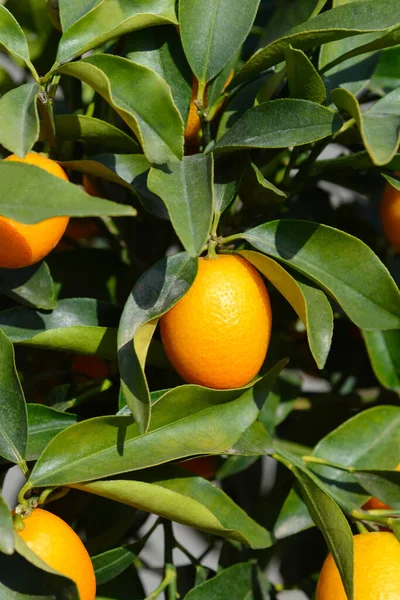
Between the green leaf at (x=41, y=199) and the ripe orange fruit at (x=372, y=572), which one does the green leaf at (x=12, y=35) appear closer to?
the green leaf at (x=41, y=199)

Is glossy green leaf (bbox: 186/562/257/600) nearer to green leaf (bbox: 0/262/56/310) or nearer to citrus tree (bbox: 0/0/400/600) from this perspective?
citrus tree (bbox: 0/0/400/600)

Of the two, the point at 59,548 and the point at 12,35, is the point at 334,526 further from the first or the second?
Result: the point at 12,35

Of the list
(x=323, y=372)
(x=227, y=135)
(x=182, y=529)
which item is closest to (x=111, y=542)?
(x=323, y=372)

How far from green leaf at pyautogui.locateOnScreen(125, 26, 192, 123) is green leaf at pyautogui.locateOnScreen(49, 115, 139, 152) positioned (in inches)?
2.6

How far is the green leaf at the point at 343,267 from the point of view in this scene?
65 cm

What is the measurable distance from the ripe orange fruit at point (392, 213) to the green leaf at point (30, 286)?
38cm

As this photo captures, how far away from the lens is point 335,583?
2.35 feet

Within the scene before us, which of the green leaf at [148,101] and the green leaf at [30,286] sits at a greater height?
the green leaf at [148,101]

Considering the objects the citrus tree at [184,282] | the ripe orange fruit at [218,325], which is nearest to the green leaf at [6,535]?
the citrus tree at [184,282]

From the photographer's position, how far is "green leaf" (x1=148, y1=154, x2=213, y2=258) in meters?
0.56

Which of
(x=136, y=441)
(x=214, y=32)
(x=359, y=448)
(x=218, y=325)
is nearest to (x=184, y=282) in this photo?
(x=218, y=325)

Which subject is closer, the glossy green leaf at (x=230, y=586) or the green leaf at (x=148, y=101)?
the green leaf at (x=148, y=101)

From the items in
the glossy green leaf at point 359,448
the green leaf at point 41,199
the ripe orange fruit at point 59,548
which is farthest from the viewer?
the glossy green leaf at point 359,448

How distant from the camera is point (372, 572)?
70 centimetres
